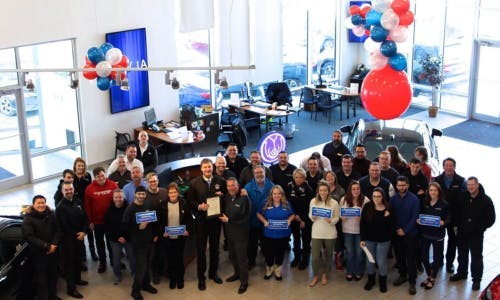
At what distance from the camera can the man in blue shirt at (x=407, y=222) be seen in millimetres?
8617

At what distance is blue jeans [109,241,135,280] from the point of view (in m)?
8.89

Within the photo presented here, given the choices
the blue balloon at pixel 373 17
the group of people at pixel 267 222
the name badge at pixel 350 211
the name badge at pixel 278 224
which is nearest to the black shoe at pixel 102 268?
the group of people at pixel 267 222

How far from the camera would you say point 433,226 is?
8688 millimetres

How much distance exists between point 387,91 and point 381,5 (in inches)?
55.3

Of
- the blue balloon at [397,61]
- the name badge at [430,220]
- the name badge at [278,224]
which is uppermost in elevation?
the blue balloon at [397,61]

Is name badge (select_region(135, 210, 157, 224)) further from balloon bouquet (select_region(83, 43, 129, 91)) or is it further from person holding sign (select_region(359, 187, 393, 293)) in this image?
balloon bouquet (select_region(83, 43, 129, 91))

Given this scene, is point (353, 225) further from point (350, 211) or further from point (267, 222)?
point (267, 222)

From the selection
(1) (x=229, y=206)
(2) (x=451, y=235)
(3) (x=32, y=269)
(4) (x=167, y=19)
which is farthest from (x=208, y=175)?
(4) (x=167, y=19)

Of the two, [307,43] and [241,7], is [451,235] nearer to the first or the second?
[241,7]

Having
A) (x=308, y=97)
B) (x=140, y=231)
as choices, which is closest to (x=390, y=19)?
(x=140, y=231)

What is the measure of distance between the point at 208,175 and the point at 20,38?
18.3ft

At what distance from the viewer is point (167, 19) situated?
1498 centimetres

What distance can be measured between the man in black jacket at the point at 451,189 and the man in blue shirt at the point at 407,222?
540 mm

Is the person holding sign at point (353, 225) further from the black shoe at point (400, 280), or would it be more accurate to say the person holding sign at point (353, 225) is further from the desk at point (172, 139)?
the desk at point (172, 139)
